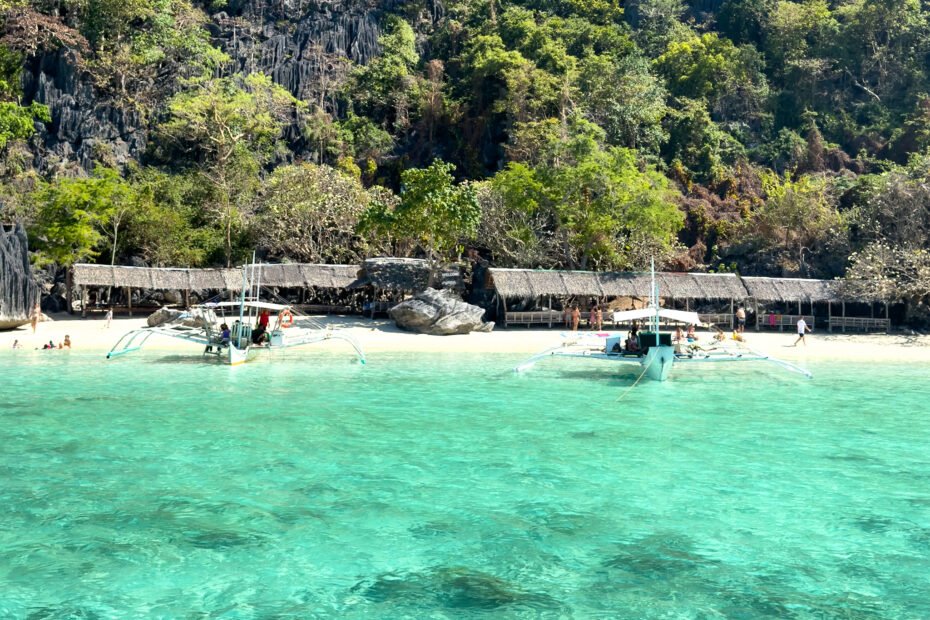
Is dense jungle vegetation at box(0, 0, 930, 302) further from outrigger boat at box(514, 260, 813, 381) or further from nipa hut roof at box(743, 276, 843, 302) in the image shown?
outrigger boat at box(514, 260, 813, 381)

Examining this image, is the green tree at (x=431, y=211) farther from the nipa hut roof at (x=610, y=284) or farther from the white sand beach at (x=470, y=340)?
the white sand beach at (x=470, y=340)

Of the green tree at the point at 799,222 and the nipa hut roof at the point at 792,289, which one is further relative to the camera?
the green tree at the point at 799,222

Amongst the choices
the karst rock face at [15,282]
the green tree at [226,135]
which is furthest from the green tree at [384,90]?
the karst rock face at [15,282]

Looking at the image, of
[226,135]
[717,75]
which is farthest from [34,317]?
[717,75]

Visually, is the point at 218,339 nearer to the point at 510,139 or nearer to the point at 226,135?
the point at 226,135

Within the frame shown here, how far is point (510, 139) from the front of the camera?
48031mm

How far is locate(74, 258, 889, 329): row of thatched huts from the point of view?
33094mm

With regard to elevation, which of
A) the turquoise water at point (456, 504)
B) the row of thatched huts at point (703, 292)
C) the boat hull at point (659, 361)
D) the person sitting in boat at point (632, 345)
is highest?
the row of thatched huts at point (703, 292)

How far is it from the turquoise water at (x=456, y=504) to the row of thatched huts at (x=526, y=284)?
563 inches

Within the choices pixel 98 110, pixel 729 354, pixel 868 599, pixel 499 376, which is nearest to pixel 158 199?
pixel 98 110

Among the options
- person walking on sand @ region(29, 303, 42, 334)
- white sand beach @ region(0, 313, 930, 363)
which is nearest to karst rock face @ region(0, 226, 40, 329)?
person walking on sand @ region(29, 303, 42, 334)

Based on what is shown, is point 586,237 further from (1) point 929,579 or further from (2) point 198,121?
(1) point 929,579

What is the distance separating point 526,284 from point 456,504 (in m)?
22.6

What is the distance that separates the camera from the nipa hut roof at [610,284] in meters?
32.7
